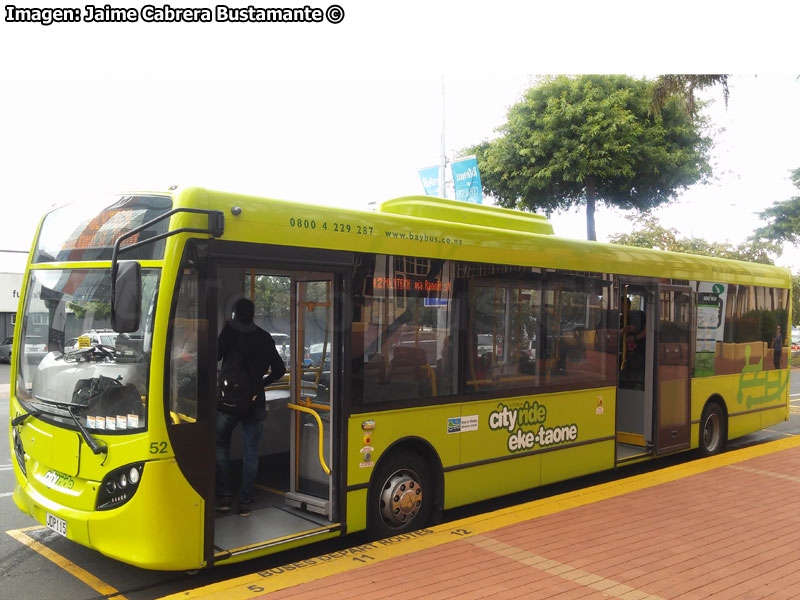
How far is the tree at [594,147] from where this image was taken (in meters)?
17.6

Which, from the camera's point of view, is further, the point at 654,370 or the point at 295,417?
the point at 654,370

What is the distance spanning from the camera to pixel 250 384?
593 cm

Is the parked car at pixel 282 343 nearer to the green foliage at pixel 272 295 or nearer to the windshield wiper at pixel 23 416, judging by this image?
the green foliage at pixel 272 295

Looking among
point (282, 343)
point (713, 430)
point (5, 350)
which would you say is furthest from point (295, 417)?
point (5, 350)

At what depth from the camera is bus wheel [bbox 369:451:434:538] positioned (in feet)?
19.2

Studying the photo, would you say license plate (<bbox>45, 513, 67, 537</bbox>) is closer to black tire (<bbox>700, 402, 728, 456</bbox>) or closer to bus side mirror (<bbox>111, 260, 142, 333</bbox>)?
bus side mirror (<bbox>111, 260, 142, 333</bbox>)

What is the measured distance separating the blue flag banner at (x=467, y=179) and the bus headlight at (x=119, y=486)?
12.0 meters

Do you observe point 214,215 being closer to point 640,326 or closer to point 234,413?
point 234,413

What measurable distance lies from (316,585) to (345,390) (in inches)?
62.7

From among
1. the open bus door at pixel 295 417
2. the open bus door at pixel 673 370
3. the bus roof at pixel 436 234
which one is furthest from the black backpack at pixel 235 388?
the open bus door at pixel 673 370

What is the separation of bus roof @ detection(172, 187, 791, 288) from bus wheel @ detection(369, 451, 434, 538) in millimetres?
1815

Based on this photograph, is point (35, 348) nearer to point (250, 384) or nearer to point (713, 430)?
point (250, 384)

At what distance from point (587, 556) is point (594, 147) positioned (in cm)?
1411

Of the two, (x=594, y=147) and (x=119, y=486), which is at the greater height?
(x=594, y=147)
